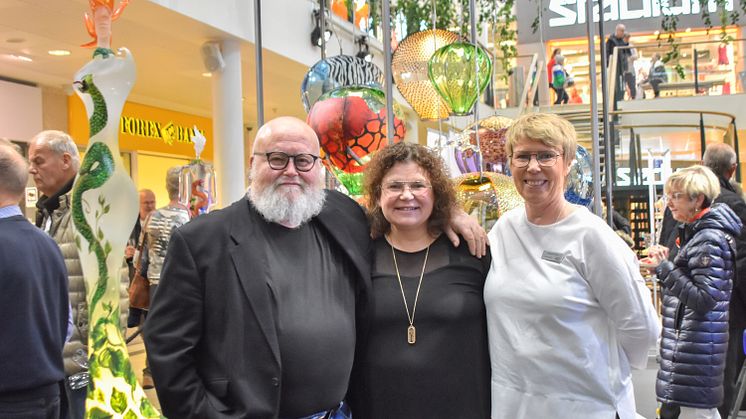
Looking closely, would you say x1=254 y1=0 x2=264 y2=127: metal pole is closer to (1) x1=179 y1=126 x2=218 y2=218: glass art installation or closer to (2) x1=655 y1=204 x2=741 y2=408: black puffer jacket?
(1) x1=179 y1=126 x2=218 y2=218: glass art installation

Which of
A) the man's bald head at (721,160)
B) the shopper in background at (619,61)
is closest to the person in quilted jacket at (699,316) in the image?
the man's bald head at (721,160)

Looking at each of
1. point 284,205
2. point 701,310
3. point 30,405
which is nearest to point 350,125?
Result: point 284,205

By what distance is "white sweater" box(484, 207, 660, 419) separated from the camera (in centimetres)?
196

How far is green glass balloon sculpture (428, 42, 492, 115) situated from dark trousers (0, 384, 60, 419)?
1670mm

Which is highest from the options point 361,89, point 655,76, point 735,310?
point 655,76

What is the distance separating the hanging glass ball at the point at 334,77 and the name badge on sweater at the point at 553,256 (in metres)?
1.21

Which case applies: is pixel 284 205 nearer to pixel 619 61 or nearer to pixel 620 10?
pixel 619 61

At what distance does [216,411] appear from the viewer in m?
1.87

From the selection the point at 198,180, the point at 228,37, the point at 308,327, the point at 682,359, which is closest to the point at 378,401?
the point at 308,327

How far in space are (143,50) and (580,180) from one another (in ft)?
17.8

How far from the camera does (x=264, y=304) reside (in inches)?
74.8

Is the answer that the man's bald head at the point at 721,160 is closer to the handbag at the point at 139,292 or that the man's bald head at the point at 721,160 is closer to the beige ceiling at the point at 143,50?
the handbag at the point at 139,292

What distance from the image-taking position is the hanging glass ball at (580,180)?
9.04 feet

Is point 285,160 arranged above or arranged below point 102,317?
above
